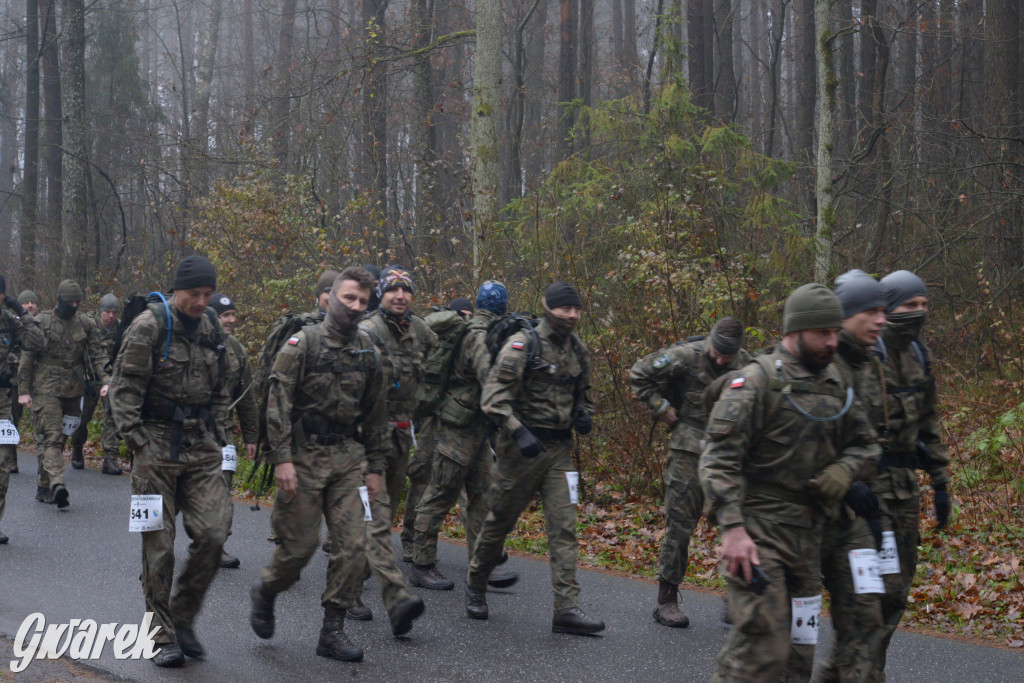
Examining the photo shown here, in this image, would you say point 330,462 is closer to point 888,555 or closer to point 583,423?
point 583,423

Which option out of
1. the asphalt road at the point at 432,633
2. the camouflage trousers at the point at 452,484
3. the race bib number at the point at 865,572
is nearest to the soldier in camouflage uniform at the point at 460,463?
the camouflage trousers at the point at 452,484

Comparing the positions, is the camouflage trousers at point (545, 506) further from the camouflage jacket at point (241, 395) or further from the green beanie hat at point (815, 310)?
the green beanie hat at point (815, 310)

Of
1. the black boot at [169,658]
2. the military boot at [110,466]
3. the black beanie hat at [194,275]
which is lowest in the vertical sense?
the black boot at [169,658]

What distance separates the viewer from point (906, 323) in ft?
16.7

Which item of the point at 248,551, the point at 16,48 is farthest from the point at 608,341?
the point at 16,48

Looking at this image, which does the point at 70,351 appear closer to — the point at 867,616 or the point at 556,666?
the point at 556,666

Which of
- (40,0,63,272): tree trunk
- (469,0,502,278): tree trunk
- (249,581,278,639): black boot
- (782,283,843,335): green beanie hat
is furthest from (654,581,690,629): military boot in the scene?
(40,0,63,272): tree trunk

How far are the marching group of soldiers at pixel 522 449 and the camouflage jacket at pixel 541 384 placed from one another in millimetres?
15

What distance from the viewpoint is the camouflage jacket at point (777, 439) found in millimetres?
4320

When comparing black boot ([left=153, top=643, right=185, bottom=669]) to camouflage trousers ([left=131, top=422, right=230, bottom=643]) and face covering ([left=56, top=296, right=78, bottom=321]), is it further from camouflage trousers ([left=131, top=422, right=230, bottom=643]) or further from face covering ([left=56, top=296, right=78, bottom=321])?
face covering ([left=56, top=296, right=78, bottom=321])

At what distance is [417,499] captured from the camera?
28.8 ft

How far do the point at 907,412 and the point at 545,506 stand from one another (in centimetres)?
253

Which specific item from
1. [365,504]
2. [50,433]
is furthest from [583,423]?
[50,433]

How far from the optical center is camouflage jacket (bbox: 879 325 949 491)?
16.3 feet
